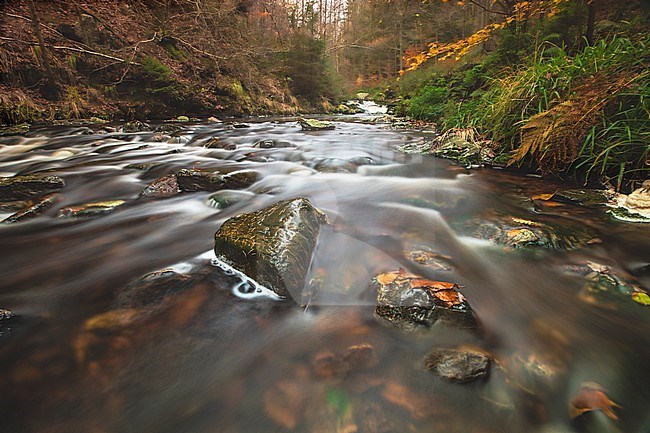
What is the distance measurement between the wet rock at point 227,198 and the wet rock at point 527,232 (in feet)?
6.81

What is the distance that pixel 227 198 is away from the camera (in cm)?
321

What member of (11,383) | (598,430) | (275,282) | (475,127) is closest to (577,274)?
(598,430)

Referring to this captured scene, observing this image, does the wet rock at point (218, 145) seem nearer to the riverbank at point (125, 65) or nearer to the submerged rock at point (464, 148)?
the riverbank at point (125, 65)

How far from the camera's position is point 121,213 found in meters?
2.92

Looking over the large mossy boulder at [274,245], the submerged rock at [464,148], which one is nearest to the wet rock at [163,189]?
the large mossy boulder at [274,245]

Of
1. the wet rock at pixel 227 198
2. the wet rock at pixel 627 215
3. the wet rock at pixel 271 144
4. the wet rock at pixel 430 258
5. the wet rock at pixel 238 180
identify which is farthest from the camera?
the wet rock at pixel 271 144

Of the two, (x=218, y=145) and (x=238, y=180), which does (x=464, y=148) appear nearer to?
(x=238, y=180)

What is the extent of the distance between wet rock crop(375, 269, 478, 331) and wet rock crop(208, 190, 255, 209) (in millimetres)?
2063

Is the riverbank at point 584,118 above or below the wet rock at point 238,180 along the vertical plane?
above

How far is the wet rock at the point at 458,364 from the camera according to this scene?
3.77ft

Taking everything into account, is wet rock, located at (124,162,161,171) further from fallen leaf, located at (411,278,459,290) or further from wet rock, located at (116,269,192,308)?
fallen leaf, located at (411,278,459,290)

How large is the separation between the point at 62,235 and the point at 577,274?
11.7 ft

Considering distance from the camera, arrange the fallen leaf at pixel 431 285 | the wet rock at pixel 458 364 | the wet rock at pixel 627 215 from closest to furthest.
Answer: the wet rock at pixel 458 364 → the fallen leaf at pixel 431 285 → the wet rock at pixel 627 215

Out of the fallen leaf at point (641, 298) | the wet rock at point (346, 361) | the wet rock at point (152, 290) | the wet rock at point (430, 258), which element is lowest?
the wet rock at point (346, 361)
